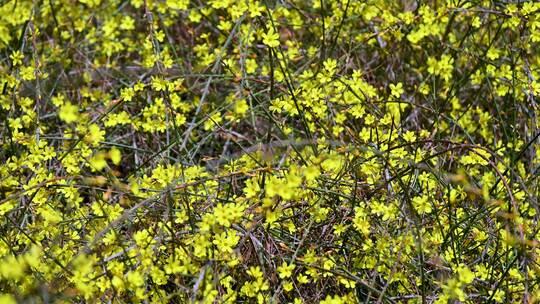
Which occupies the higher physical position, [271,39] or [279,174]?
[271,39]

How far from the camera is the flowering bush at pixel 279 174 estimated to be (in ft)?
6.63

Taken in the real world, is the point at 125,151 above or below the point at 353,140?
below

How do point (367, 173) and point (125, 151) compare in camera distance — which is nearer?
point (367, 173)

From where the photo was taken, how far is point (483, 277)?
219 centimetres

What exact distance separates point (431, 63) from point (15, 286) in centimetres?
193

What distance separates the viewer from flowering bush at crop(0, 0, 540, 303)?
2.02 m

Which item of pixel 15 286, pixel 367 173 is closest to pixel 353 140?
pixel 367 173

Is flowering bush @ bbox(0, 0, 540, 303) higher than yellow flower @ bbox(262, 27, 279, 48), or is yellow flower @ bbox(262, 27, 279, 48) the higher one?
yellow flower @ bbox(262, 27, 279, 48)

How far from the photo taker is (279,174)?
2314 millimetres

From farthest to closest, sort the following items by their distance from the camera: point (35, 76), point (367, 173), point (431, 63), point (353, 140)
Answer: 1. point (431, 63)
2. point (35, 76)
3. point (353, 140)
4. point (367, 173)

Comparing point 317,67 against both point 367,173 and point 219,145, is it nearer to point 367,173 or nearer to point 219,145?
point 219,145

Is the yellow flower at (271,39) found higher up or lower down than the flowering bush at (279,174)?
higher up

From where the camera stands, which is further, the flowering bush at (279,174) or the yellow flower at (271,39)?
the yellow flower at (271,39)

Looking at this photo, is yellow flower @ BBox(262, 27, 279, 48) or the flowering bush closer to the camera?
the flowering bush
